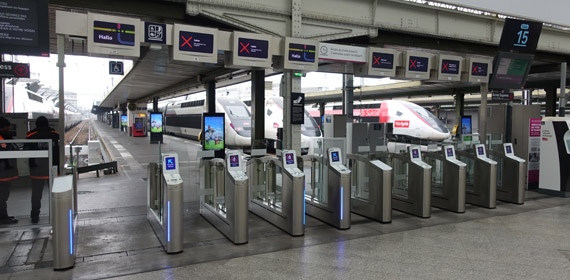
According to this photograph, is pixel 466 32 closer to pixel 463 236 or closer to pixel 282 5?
pixel 282 5

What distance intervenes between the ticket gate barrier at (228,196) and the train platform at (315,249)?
177mm

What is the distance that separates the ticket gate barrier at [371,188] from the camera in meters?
6.88

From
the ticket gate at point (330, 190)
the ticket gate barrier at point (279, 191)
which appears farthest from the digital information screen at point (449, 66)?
the ticket gate barrier at point (279, 191)

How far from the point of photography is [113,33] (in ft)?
19.7

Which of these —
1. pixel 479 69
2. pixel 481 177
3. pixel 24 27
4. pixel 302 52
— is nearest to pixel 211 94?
pixel 302 52

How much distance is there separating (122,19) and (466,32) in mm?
8109

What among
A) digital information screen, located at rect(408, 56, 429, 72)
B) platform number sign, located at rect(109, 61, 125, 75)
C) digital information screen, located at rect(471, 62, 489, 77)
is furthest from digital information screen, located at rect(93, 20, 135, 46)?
digital information screen, located at rect(471, 62, 489, 77)

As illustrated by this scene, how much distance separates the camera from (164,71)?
15.3 metres

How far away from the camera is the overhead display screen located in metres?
5.55

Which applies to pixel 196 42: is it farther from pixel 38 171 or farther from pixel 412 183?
pixel 412 183

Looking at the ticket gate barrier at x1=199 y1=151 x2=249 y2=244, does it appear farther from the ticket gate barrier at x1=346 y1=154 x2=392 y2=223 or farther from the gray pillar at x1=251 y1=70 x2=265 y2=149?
the gray pillar at x1=251 y1=70 x2=265 y2=149

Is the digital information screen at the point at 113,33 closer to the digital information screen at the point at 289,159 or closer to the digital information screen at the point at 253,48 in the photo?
the digital information screen at the point at 253,48

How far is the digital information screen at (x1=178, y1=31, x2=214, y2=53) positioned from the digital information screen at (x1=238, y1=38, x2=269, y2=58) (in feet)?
1.66

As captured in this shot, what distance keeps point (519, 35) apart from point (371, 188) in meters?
5.09
